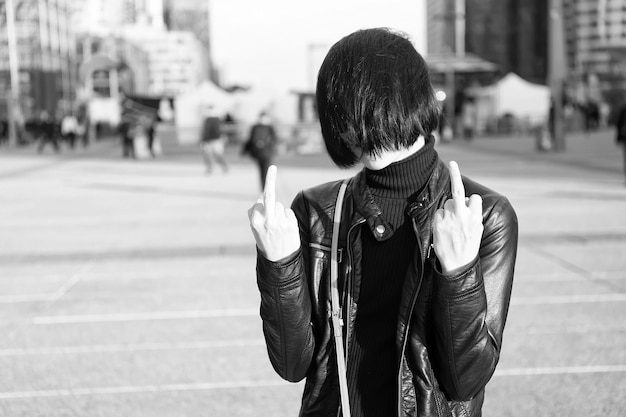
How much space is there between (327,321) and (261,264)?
0.67 feet

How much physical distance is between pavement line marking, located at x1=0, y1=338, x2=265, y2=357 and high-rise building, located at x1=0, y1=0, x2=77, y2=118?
75.3m

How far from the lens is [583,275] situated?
8023 millimetres

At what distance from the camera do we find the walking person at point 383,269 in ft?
6.39

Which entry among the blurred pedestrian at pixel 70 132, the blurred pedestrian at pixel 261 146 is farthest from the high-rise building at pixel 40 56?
the blurred pedestrian at pixel 261 146

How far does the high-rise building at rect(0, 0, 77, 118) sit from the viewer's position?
280 feet

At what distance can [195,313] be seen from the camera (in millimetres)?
6910

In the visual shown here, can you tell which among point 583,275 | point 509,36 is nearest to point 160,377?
point 583,275

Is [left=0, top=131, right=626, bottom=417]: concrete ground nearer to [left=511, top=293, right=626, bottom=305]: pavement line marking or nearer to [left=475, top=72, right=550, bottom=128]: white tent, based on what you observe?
[left=511, top=293, right=626, bottom=305]: pavement line marking

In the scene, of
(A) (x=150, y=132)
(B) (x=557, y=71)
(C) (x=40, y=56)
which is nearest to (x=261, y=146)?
(B) (x=557, y=71)

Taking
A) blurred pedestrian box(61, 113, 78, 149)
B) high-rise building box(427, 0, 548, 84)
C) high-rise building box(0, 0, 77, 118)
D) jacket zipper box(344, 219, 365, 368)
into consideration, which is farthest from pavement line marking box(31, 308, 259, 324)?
high-rise building box(427, 0, 548, 84)

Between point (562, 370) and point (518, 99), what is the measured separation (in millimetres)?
41745

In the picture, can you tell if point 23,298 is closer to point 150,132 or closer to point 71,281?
point 71,281

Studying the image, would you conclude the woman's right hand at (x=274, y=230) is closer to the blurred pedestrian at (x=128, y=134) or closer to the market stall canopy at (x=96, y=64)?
the blurred pedestrian at (x=128, y=134)

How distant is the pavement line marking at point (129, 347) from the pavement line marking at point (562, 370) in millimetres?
1571
